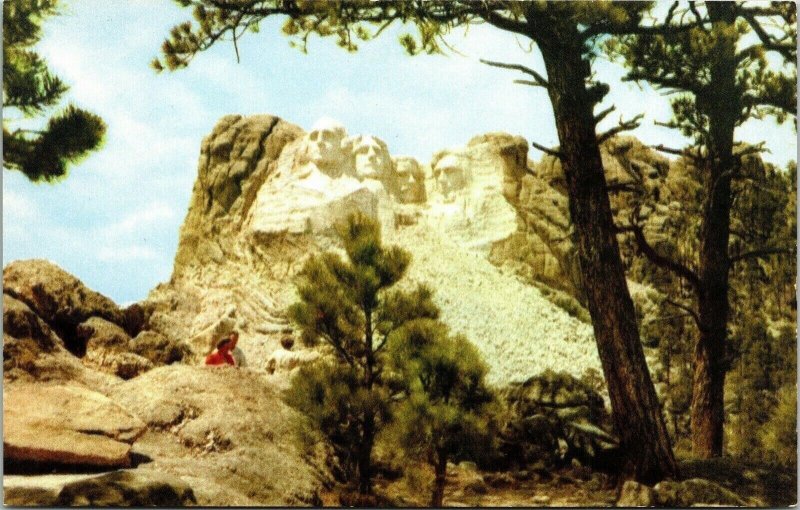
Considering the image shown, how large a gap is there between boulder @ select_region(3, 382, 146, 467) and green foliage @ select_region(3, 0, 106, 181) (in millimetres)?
1030

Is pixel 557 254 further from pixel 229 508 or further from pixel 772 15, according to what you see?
pixel 229 508

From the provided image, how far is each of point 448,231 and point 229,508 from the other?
270cm

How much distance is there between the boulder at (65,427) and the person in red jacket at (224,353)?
110cm

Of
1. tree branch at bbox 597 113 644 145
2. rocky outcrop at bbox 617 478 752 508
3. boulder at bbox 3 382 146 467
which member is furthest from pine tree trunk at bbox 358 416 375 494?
tree branch at bbox 597 113 644 145

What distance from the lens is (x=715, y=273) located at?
14.9ft

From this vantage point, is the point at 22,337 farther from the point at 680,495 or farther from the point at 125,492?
the point at 680,495

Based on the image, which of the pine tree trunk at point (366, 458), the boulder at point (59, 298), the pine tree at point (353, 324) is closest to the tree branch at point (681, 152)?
the pine tree at point (353, 324)

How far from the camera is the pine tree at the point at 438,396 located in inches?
145

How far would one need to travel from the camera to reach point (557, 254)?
514cm

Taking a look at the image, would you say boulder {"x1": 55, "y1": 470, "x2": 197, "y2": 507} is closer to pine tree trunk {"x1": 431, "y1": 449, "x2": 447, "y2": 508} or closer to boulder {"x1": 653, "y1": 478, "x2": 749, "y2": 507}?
pine tree trunk {"x1": 431, "y1": 449, "x2": 447, "y2": 508}

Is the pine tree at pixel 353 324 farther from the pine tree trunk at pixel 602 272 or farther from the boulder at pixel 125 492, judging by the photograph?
the pine tree trunk at pixel 602 272

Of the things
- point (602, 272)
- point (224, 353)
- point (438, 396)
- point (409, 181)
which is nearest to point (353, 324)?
point (438, 396)

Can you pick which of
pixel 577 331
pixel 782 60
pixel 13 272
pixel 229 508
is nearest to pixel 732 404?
pixel 577 331

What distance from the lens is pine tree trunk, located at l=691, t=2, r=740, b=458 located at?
4.42 metres
